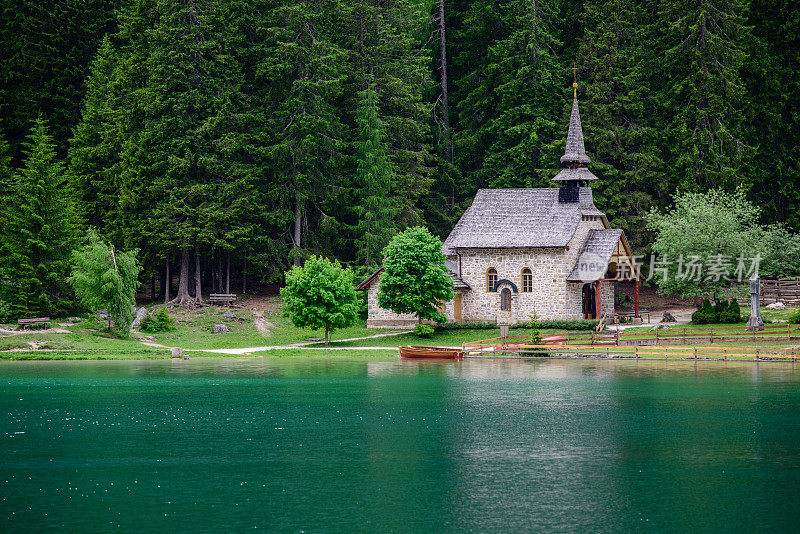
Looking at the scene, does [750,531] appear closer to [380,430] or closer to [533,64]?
[380,430]

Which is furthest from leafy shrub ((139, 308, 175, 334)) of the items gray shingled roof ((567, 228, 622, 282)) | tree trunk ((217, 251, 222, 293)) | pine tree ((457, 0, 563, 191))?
pine tree ((457, 0, 563, 191))

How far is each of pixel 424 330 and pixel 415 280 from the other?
11.2 ft

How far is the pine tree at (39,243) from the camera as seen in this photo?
64.9 meters

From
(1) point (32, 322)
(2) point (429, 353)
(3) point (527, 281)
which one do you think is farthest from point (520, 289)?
(1) point (32, 322)

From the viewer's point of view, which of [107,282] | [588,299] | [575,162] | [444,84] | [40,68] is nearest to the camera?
[107,282]

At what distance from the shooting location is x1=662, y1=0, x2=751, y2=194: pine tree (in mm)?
71562

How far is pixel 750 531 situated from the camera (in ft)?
75.4

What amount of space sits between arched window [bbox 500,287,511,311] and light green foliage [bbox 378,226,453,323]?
18.1 feet

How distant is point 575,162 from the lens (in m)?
69.8

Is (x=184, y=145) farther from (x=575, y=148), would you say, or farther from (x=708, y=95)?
(x=708, y=95)

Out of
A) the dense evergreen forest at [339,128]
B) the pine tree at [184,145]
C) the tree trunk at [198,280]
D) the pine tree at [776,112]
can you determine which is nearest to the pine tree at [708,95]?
the dense evergreen forest at [339,128]

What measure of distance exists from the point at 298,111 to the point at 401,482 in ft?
167

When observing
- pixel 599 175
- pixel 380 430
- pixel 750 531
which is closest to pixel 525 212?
pixel 599 175

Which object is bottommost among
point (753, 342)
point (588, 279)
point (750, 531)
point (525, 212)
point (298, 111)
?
point (750, 531)
